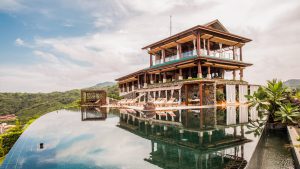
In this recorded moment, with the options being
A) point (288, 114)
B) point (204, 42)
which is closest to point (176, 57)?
point (204, 42)

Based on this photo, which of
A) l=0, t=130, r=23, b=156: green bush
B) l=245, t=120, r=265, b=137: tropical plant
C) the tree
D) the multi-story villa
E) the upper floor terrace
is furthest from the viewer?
the upper floor terrace

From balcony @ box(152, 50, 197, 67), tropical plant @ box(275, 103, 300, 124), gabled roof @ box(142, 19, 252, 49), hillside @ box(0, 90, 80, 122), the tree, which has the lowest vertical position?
hillside @ box(0, 90, 80, 122)

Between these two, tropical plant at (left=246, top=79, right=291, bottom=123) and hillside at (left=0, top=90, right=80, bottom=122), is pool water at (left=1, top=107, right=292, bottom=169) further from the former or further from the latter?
hillside at (left=0, top=90, right=80, bottom=122)

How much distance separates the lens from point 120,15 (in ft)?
65.6

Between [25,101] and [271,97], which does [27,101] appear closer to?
[25,101]

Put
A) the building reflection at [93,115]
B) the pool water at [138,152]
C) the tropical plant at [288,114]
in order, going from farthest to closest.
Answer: the building reflection at [93,115], the tropical plant at [288,114], the pool water at [138,152]

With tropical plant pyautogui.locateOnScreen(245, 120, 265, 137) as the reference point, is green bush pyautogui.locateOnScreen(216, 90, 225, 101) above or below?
above

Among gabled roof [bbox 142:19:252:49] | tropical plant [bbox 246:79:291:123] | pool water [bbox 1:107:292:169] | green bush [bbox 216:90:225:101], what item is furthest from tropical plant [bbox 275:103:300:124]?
gabled roof [bbox 142:19:252:49]

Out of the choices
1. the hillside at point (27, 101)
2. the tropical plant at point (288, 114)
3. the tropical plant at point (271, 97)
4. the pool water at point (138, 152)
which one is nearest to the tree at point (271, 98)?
the tropical plant at point (271, 97)

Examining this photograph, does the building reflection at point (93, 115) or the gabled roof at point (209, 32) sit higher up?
the gabled roof at point (209, 32)

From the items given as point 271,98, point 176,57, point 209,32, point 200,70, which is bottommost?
point 271,98

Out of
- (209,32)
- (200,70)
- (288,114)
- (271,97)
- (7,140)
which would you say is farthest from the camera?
(209,32)

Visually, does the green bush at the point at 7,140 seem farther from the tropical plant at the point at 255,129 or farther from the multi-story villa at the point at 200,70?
the multi-story villa at the point at 200,70

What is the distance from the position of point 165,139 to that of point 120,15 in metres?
15.8
